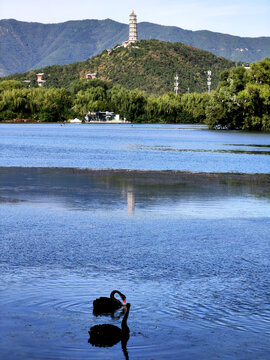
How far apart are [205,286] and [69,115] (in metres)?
173

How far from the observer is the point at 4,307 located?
28.5 ft

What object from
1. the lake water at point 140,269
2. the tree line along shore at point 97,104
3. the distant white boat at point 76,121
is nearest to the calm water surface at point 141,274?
the lake water at point 140,269

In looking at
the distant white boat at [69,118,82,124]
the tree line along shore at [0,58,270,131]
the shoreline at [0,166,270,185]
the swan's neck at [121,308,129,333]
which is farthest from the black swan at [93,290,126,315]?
the distant white boat at [69,118,82,124]

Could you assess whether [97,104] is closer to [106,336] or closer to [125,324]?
[125,324]

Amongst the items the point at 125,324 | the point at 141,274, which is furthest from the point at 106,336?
the point at 141,274

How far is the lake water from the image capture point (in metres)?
7.64

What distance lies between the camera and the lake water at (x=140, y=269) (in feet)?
25.1

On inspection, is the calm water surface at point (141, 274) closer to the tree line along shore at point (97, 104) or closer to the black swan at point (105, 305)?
the black swan at point (105, 305)

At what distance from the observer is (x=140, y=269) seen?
10969 millimetres

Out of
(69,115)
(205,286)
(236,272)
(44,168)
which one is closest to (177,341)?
(205,286)

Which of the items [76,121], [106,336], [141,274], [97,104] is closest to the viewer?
[106,336]

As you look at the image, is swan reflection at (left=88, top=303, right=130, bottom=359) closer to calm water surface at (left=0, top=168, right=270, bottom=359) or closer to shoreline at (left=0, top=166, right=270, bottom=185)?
calm water surface at (left=0, top=168, right=270, bottom=359)

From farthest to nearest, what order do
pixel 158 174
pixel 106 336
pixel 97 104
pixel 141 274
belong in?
pixel 97 104
pixel 158 174
pixel 141 274
pixel 106 336

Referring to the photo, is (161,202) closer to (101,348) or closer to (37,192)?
(37,192)
